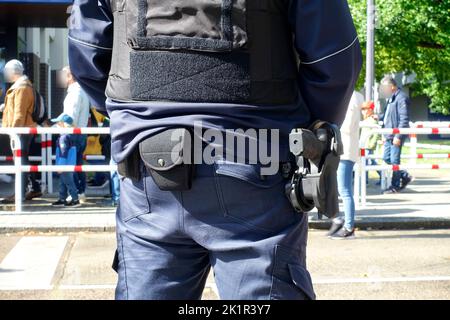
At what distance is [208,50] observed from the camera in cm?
248

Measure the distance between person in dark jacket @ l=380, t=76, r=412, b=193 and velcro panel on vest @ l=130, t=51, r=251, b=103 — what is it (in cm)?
1040

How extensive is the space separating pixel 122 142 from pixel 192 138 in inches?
11.1

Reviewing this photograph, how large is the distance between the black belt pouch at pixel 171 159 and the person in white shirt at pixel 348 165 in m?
5.85

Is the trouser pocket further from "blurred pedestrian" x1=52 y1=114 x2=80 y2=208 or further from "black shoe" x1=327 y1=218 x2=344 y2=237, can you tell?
"blurred pedestrian" x1=52 y1=114 x2=80 y2=208

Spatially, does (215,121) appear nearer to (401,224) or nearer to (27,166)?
(401,224)

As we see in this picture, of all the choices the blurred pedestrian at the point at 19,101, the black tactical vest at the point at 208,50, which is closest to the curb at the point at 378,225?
the blurred pedestrian at the point at 19,101

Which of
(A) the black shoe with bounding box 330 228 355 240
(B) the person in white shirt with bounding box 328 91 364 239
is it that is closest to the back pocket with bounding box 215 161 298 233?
(B) the person in white shirt with bounding box 328 91 364 239

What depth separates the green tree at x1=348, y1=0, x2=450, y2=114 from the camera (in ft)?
75.6

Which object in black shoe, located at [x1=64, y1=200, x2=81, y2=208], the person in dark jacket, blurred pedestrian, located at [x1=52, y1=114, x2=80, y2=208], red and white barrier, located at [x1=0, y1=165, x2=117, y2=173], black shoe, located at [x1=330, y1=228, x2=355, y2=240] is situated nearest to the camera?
black shoe, located at [x1=330, y1=228, x2=355, y2=240]

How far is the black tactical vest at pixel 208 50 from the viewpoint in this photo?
8.14ft

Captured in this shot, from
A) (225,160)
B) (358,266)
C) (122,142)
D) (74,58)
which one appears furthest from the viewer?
(358,266)
